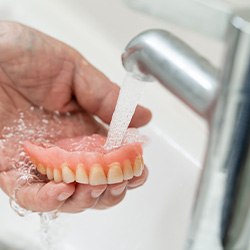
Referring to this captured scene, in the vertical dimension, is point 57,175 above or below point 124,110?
below

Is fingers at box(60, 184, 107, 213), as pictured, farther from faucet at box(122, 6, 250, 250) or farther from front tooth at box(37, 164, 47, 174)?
faucet at box(122, 6, 250, 250)

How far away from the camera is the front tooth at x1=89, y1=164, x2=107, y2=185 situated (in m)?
0.68

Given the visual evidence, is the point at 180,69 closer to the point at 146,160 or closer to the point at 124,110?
the point at 124,110

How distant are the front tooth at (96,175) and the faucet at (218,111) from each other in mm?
342

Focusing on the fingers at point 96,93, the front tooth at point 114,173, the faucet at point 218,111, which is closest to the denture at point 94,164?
the front tooth at point 114,173

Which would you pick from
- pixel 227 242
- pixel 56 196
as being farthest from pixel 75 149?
pixel 227 242

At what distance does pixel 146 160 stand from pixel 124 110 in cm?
30

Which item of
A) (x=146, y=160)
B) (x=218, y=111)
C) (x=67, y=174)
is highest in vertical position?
(x=218, y=111)

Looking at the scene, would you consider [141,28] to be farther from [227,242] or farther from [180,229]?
[227,242]

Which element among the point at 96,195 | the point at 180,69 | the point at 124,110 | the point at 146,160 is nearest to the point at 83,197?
the point at 96,195

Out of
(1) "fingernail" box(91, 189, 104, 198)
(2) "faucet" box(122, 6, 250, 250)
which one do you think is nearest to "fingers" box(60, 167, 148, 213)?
(1) "fingernail" box(91, 189, 104, 198)

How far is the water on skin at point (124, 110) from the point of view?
1.89ft

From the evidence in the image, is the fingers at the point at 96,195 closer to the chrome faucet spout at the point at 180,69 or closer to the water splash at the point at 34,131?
the water splash at the point at 34,131

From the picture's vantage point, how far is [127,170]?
70cm
